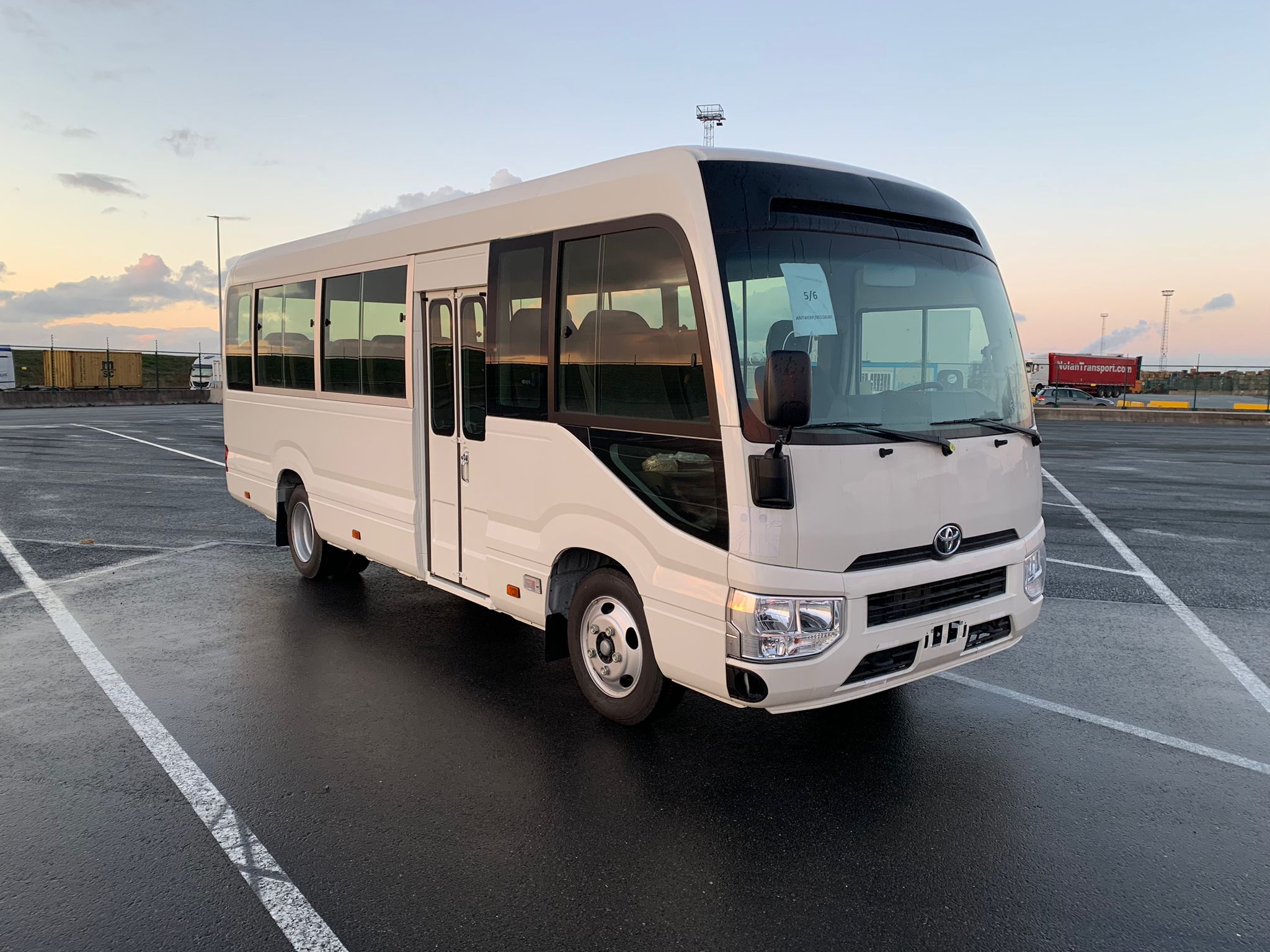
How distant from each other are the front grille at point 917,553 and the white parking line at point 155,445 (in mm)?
15224

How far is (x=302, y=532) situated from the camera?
823 centimetres

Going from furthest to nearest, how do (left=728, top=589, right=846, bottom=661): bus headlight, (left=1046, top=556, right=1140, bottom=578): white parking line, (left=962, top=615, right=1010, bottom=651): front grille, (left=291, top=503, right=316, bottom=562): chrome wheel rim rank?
(left=1046, top=556, right=1140, bottom=578): white parking line → (left=291, top=503, right=316, bottom=562): chrome wheel rim → (left=962, top=615, right=1010, bottom=651): front grille → (left=728, top=589, right=846, bottom=661): bus headlight

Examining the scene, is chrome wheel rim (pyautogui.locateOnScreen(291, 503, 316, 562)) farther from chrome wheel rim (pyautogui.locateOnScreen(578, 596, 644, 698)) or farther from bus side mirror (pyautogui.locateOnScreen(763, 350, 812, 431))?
bus side mirror (pyautogui.locateOnScreen(763, 350, 812, 431))

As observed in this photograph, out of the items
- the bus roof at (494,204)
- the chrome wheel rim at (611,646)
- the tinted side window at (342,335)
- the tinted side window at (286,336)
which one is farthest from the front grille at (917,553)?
the tinted side window at (286,336)

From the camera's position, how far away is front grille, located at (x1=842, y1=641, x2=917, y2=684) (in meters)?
4.06

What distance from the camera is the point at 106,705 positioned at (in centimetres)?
→ 512

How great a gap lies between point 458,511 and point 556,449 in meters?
1.30

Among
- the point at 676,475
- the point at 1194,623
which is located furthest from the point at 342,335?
the point at 1194,623

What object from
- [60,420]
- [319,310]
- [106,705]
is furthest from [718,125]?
[106,705]

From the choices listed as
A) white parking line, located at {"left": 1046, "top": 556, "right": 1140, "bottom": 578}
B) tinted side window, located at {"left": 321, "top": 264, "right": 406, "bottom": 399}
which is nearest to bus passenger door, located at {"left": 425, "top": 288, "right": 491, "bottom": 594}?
tinted side window, located at {"left": 321, "top": 264, "right": 406, "bottom": 399}

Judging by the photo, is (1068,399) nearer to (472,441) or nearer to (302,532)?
(302,532)

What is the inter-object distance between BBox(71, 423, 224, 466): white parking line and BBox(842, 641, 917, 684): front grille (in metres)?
15.2

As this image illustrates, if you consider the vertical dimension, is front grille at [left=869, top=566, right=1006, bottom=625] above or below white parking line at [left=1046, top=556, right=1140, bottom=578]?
above

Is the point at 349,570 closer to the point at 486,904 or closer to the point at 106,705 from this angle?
the point at 106,705
